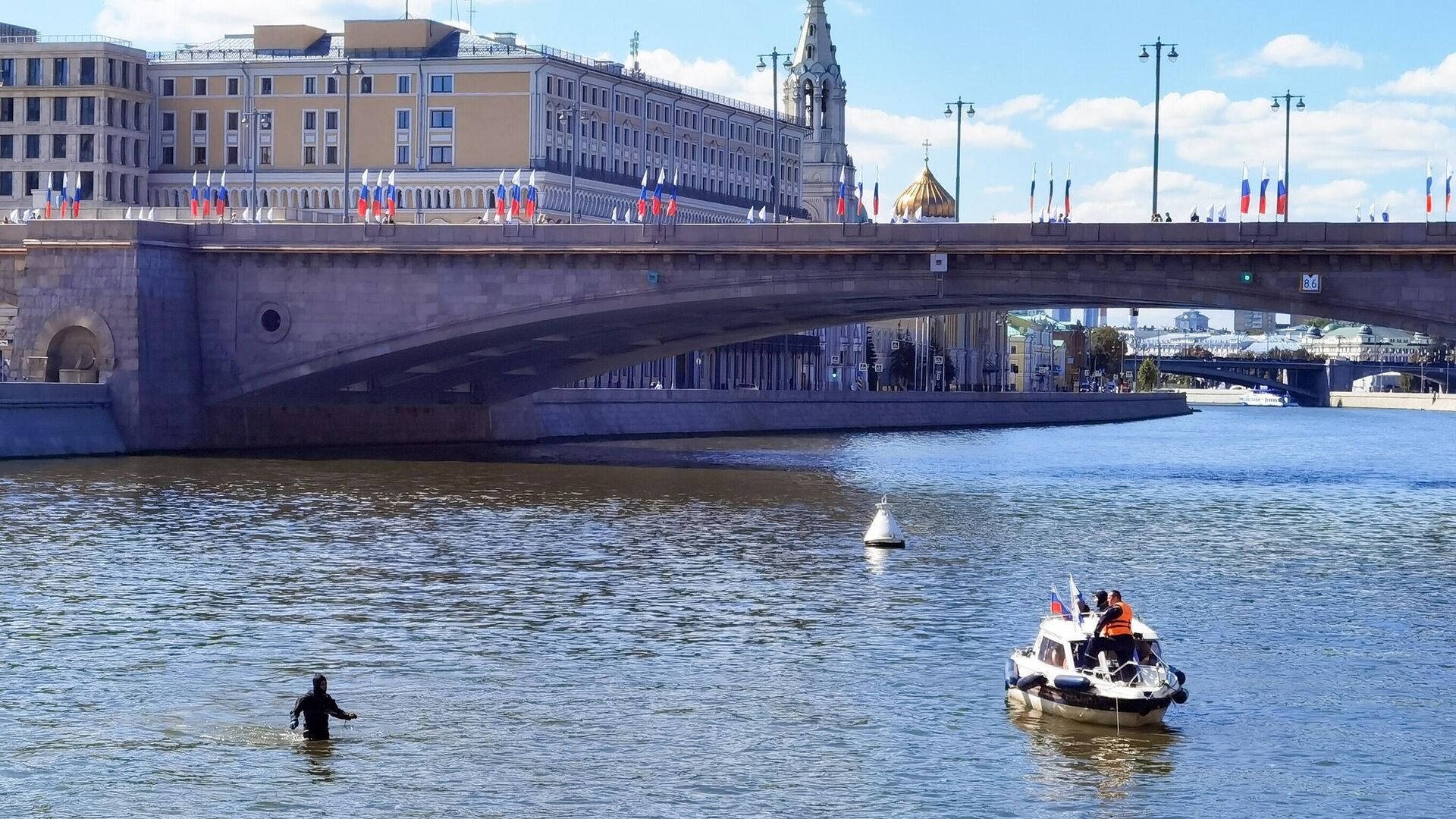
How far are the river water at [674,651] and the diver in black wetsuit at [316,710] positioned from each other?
285 millimetres

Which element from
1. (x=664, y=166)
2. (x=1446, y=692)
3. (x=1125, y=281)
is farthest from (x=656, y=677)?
(x=664, y=166)

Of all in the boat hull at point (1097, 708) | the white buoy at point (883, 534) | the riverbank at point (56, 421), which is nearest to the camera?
the boat hull at point (1097, 708)

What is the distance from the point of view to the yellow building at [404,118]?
151 meters

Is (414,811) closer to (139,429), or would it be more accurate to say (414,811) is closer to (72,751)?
(72,751)

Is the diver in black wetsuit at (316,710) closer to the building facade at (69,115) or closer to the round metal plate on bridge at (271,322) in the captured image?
the round metal plate on bridge at (271,322)

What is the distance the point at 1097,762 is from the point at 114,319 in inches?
2497

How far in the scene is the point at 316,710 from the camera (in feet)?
104

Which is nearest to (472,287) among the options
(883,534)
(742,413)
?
(883,534)

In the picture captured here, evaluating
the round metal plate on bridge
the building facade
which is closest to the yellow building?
the building facade

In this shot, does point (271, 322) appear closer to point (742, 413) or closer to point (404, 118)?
point (742, 413)

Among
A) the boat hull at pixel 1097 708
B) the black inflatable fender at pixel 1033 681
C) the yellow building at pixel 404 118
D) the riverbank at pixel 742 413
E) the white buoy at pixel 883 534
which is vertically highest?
the yellow building at pixel 404 118

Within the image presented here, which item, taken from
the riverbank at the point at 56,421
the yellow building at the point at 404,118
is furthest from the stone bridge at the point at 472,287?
the yellow building at the point at 404,118

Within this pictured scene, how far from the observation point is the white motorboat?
111 ft

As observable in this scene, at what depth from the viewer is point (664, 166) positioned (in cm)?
16938
